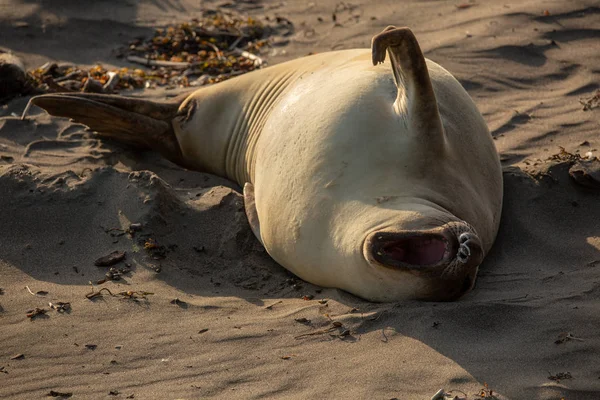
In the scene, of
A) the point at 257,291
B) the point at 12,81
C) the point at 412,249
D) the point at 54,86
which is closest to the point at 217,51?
the point at 54,86

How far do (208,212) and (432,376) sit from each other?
205 centimetres

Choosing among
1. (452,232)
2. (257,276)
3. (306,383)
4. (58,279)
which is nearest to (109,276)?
(58,279)

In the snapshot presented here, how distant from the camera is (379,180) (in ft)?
13.2

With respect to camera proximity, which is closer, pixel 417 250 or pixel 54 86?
pixel 417 250

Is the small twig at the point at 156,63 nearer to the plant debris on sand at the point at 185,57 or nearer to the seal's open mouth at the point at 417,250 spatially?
the plant debris on sand at the point at 185,57

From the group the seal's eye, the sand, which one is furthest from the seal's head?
the sand

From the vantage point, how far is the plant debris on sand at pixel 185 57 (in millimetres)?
7469

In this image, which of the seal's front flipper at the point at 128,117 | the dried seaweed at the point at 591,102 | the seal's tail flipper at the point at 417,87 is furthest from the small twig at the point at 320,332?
the dried seaweed at the point at 591,102

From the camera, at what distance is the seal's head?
3.59 metres

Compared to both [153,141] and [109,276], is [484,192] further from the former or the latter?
[153,141]

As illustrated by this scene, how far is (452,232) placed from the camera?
3.60 meters

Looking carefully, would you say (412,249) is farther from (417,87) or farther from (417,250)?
(417,87)

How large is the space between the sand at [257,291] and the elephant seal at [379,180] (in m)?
0.15

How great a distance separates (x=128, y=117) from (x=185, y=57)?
2.12m
